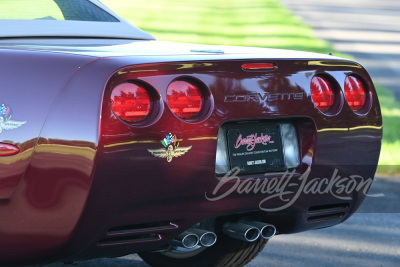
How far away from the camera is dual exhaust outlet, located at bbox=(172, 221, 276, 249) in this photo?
3896mm

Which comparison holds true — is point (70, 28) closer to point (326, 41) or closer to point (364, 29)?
point (326, 41)

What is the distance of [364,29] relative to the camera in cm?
2923

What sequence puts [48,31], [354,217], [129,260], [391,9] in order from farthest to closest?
[391,9], [354,217], [129,260], [48,31]

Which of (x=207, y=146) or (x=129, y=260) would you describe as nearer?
(x=207, y=146)

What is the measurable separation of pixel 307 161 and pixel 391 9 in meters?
36.4

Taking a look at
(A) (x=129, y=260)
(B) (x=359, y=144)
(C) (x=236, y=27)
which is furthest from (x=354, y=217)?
(C) (x=236, y=27)

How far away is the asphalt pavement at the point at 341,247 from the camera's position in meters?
5.30

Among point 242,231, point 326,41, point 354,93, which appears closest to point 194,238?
point 242,231

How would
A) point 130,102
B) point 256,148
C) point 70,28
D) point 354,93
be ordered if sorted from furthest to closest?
1. point 70,28
2. point 354,93
3. point 256,148
4. point 130,102

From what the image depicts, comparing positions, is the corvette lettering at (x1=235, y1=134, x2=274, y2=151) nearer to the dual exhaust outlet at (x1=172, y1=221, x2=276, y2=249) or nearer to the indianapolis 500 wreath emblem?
the dual exhaust outlet at (x1=172, y1=221, x2=276, y2=249)

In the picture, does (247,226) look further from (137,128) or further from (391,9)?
(391,9)

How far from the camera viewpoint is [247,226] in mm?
4062

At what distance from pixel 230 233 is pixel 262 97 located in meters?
0.62

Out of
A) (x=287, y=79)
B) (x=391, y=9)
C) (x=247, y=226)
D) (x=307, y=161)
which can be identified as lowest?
(x=391, y=9)
